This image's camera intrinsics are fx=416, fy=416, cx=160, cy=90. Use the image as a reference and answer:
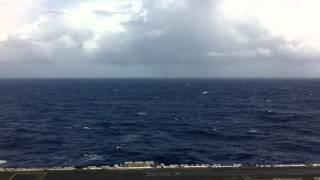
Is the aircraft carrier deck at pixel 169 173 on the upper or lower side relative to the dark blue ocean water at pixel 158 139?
upper

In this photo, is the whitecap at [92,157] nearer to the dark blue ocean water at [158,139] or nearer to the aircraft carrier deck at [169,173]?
the dark blue ocean water at [158,139]

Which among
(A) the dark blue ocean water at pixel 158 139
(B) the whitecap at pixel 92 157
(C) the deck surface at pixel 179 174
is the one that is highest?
(C) the deck surface at pixel 179 174

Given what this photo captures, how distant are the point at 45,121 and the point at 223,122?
7655 cm

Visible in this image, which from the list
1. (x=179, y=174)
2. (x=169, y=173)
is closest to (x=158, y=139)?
(x=169, y=173)

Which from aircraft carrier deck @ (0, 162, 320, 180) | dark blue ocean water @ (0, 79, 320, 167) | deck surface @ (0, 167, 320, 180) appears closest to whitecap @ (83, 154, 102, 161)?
dark blue ocean water @ (0, 79, 320, 167)

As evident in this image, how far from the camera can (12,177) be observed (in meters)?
67.7

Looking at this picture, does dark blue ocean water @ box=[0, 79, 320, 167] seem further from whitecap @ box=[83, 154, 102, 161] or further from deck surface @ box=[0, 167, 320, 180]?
deck surface @ box=[0, 167, 320, 180]

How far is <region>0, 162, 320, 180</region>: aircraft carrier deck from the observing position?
220 ft

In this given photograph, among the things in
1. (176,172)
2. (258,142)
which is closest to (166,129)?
(258,142)

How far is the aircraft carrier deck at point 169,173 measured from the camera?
6712cm

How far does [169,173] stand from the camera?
2741 inches

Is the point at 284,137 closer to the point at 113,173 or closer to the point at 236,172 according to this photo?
the point at 236,172

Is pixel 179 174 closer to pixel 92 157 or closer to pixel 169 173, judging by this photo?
pixel 169 173

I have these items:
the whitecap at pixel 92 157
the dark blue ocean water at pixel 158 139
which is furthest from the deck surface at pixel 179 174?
the whitecap at pixel 92 157
